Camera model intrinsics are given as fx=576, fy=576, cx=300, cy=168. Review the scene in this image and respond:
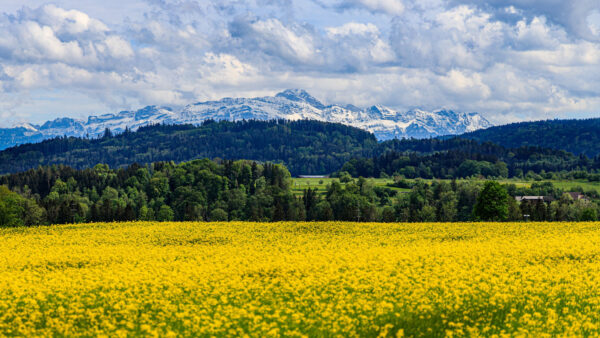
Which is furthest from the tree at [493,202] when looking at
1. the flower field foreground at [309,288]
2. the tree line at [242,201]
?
the tree line at [242,201]

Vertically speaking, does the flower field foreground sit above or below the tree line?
below

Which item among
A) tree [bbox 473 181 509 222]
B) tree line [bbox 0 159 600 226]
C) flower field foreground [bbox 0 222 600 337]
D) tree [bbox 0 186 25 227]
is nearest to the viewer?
flower field foreground [bbox 0 222 600 337]

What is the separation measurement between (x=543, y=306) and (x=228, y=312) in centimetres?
1321

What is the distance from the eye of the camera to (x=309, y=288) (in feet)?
89.6

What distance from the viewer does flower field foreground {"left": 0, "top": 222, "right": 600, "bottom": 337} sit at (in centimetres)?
2198

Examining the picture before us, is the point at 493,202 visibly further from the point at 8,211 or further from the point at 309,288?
the point at 8,211

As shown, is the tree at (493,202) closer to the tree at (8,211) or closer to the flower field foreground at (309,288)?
the flower field foreground at (309,288)

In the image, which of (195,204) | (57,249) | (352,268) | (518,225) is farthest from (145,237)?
(195,204)

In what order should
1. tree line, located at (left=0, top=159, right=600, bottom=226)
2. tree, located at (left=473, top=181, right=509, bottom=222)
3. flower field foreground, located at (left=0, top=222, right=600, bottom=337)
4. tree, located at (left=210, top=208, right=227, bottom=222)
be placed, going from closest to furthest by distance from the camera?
flower field foreground, located at (left=0, top=222, right=600, bottom=337), tree, located at (left=473, top=181, right=509, bottom=222), tree line, located at (left=0, top=159, right=600, bottom=226), tree, located at (left=210, top=208, right=227, bottom=222)

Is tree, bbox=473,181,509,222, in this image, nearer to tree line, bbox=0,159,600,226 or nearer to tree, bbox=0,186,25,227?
tree line, bbox=0,159,600,226

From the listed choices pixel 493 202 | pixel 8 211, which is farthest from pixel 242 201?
pixel 493 202

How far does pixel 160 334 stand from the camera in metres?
21.2

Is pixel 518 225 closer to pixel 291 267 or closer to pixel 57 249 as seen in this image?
pixel 291 267

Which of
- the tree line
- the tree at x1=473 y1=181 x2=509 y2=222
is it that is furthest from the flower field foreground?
the tree line
